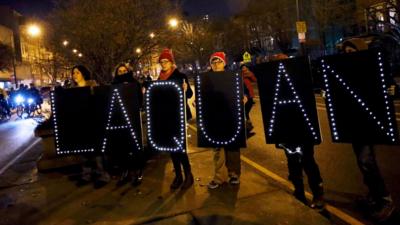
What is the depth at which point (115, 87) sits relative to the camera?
21.4ft

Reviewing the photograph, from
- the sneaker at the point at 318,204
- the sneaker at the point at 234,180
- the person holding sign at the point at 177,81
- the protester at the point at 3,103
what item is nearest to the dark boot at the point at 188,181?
the person holding sign at the point at 177,81

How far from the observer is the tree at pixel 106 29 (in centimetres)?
1348

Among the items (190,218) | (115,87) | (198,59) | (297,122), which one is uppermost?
(198,59)

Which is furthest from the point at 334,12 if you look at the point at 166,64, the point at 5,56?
the point at 5,56

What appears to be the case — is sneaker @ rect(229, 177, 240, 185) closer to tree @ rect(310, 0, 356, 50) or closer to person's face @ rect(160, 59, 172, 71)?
person's face @ rect(160, 59, 172, 71)

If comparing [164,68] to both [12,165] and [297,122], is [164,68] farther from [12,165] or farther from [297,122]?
[12,165]

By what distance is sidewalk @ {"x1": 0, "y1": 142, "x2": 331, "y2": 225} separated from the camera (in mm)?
5027

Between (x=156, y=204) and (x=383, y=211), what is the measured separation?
270 centimetres

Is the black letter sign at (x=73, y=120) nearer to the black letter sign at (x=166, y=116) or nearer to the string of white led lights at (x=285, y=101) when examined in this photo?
the black letter sign at (x=166, y=116)

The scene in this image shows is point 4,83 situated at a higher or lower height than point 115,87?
higher

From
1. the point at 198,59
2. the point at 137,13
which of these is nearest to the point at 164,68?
the point at 137,13

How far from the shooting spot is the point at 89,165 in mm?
7230

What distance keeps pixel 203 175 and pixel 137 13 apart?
839 cm

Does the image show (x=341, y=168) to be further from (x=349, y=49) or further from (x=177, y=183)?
(x=349, y=49)
